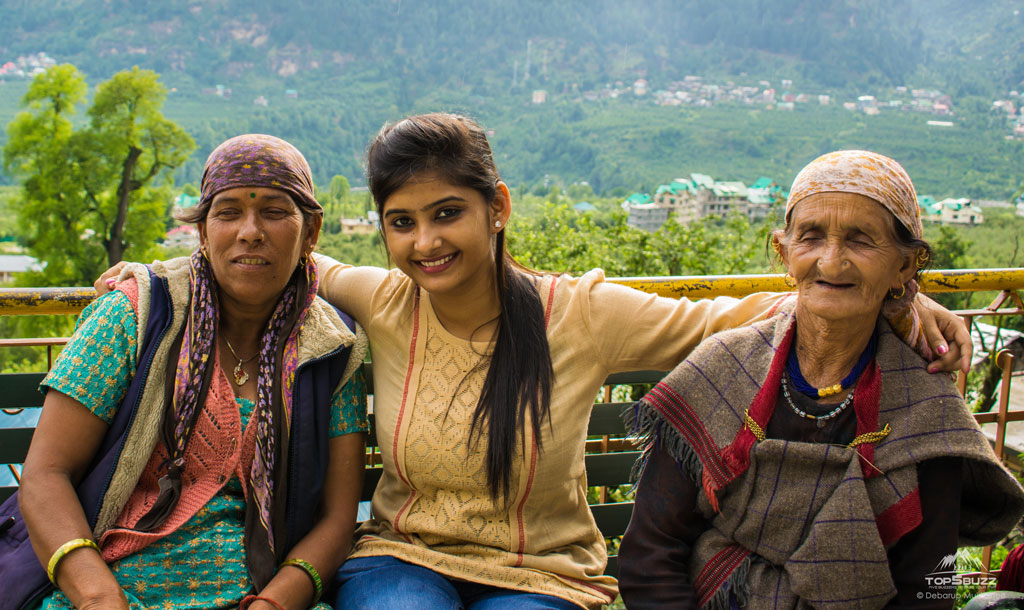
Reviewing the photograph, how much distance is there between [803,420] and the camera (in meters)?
1.78

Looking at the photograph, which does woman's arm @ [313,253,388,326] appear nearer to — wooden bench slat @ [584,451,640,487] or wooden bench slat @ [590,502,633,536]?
wooden bench slat @ [584,451,640,487]

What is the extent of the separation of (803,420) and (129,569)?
168cm

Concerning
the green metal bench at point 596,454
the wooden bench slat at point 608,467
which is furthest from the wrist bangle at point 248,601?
the wooden bench slat at point 608,467

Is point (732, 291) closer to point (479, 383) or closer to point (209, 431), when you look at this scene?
point (479, 383)

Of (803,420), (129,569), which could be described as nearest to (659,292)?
(803,420)

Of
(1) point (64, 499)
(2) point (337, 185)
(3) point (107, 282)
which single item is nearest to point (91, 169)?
(2) point (337, 185)

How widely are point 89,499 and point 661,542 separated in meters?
1.41

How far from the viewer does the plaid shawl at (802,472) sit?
5.43ft

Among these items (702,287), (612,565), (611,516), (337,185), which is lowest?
(612,565)

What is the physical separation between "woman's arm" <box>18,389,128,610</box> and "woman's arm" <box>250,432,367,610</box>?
1.23 ft

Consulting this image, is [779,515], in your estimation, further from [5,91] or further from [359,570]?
[5,91]

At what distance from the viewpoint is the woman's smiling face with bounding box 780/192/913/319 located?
64.7 inches

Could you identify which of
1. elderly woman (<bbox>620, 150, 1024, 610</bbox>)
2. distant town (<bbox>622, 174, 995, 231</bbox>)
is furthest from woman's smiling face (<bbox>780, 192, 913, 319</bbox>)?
distant town (<bbox>622, 174, 995, 231</bbox>)

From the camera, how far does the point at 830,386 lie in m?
1.79
